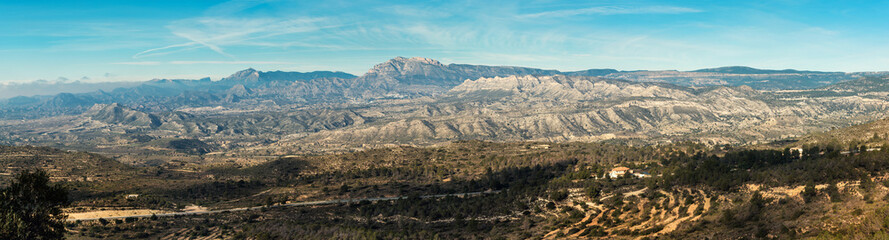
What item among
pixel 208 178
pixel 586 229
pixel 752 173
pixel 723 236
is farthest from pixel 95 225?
pixel 752 173

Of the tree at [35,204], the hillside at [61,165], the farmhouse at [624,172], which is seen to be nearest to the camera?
the tree at [35,204]

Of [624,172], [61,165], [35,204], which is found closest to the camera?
[35,204]

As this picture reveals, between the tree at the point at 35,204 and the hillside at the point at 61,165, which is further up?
the tree at the point at 35,204

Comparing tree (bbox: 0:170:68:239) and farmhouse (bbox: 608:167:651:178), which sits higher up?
tree (bbox: 0:170:68:239)

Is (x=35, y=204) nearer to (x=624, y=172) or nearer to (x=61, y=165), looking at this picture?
(x=624, y=172)

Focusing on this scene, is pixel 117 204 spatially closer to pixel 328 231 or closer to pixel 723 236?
pixel 328 231

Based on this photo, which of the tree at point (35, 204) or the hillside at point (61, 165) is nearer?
the tree at point (35, 204)

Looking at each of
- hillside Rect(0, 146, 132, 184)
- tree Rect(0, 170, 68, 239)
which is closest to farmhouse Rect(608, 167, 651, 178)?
tree Rect(0, 170, 68, 239)

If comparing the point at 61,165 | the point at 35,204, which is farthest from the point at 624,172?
the point at 61,165

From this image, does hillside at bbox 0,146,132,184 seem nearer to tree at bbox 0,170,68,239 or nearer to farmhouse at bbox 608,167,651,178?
tree at bbox 0,170,68,239

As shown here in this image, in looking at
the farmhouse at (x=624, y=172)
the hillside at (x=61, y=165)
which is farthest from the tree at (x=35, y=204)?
the farmhouse at (x=624, y=172)

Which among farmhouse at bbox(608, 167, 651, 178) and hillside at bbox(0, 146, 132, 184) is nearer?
farmhouse at bbox(608, 167, 651, 178)

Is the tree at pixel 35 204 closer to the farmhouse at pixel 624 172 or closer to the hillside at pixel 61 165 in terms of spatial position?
the hillside at pixel 61 165
